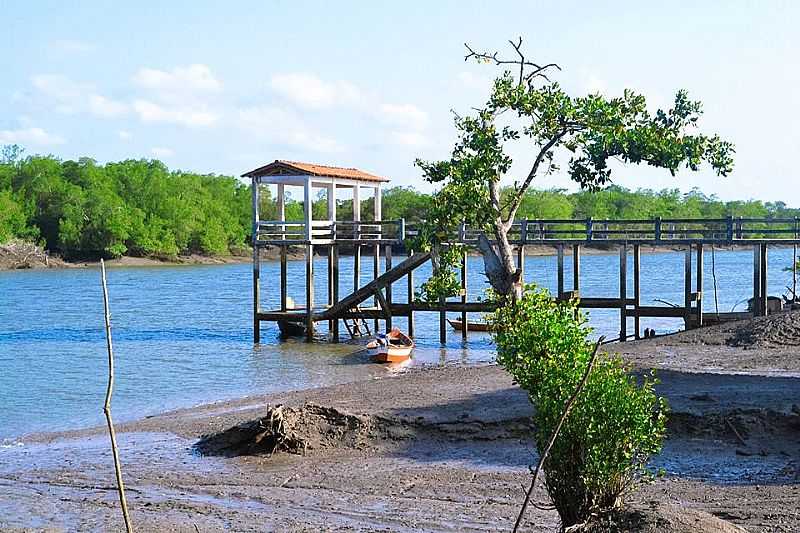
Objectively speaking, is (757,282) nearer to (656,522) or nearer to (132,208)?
(656,522)

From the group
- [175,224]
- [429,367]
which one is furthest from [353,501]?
[175,224]

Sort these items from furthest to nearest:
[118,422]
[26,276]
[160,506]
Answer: [26,276], [118,422], [160,506]

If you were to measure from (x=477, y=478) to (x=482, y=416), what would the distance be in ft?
9.11

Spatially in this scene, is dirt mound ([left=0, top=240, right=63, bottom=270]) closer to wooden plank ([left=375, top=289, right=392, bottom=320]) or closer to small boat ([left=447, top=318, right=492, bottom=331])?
small boat ([left=447, top=318, right=492, bottom=331])

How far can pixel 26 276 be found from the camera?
271 ft

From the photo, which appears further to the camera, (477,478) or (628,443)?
(477,478)

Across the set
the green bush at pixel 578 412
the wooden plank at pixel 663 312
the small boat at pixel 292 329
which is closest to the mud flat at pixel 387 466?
the green bush at pixel 578 412

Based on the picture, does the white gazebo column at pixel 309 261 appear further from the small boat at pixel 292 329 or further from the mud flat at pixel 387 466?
the mud flat at pixel 387 466

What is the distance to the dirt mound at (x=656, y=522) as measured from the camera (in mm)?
8742

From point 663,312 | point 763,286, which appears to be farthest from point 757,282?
point 663,312

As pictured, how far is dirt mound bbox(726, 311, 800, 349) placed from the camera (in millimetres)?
24969

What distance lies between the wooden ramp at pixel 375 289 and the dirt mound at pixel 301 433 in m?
15.4

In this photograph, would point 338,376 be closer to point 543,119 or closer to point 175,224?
point 543,119

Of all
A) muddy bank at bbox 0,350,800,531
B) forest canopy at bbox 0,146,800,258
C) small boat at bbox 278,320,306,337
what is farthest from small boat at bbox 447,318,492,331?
forest canopy at bbox 0,146,800,258
